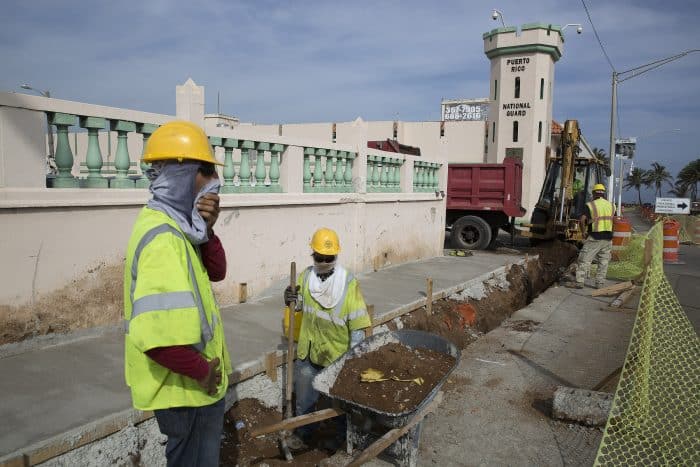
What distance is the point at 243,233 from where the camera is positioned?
6.29 m

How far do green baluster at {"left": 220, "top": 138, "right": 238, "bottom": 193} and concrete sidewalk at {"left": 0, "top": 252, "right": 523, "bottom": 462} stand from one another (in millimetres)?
1404

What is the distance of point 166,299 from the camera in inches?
75.2

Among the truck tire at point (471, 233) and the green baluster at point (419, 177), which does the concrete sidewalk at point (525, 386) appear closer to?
the green baluster at point (419, 177)

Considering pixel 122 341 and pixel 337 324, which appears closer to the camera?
pixel 337 324

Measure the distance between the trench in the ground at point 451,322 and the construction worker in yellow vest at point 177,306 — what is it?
1.67m

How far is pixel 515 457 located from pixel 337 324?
1.64 m

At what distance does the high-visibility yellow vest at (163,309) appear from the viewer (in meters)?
1.89

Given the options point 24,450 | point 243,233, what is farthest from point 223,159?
point 24,450

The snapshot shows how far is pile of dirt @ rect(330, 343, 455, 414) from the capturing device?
11.6 ft

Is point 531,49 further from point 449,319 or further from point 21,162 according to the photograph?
point 21,162

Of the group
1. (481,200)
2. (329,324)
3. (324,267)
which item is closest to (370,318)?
(329,324)

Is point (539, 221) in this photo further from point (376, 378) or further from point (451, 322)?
Result: point (376, 378)

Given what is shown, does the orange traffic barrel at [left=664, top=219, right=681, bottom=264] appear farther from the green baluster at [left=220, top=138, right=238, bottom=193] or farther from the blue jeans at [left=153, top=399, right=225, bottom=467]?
the blue jeans at [left=153, top=399, right=225, bottom=467]

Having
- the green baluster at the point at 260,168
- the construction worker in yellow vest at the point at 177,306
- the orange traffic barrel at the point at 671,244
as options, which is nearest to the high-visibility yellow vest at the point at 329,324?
the construction worker in yellow vest at the point at 177,306
